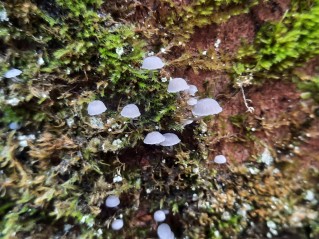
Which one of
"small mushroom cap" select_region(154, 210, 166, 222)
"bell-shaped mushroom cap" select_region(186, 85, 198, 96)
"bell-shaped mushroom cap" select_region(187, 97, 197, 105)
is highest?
"bell-shaped mushroom cap" select_region(186, 85, 198, 96)

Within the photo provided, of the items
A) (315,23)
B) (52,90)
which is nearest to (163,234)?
(52,90)

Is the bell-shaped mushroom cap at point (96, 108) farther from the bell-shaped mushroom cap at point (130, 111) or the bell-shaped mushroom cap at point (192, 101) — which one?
the bell-shaped mushroom cap at point (192, 101)

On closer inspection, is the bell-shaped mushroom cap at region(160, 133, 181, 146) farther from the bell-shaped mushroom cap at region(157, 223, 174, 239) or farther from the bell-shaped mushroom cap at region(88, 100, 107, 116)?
the bell-shaped mushroom cap at region(157, 223, 174, 239)

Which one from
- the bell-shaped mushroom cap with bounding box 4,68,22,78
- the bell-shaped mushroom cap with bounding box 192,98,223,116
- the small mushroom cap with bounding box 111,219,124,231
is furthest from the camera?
the small mushroom cap with bounding box 111,219,124,231

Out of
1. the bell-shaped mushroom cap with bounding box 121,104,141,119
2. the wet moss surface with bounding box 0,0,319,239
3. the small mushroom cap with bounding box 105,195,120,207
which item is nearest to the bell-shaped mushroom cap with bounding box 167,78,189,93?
the wet moss surface with bounding box 0,0,319,239

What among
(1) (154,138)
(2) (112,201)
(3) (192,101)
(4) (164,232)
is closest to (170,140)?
(1) (154,138)

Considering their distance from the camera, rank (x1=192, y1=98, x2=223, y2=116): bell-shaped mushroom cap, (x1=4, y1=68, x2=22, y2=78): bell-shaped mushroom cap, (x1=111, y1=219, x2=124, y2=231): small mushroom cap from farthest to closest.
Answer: (x1=111, y1=219, x2=124, y2=231): small mushroom cap
(x1=192, y1=98, x2=223, y2=116): bell-shaped mushroom cap
(x1=4, y1=68, x2=22, y2=78): bell-shaped mushroom cap

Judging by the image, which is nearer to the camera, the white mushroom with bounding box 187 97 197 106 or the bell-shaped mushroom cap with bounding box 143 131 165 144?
the bell-shaped mushroom cap with bounding box 143 131 165 144
